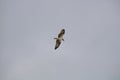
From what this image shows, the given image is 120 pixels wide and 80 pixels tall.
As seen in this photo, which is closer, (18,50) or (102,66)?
(18,50)

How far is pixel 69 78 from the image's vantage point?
1.93 metres

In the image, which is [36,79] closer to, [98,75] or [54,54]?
[54,54]

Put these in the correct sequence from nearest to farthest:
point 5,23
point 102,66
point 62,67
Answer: point 5,23
point 62,67
point 102,66

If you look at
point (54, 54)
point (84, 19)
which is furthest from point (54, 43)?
point (84, 19)

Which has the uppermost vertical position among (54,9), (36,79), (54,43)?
(54,9)

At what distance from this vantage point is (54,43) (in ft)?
6.20

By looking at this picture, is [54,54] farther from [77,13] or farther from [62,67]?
[77,13]

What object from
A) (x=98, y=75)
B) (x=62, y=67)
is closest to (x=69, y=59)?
(x=62, y=67)

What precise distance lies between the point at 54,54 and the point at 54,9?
1.13 feet

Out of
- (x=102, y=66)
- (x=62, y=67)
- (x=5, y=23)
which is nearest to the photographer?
(x=5, y=23)

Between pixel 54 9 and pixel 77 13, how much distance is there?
0.20m

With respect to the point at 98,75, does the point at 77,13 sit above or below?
above

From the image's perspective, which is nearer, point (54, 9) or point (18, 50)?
point (18, 50)

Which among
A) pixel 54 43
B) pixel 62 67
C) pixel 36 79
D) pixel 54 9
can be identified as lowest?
pixel 36 79
